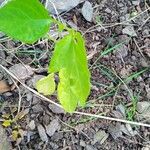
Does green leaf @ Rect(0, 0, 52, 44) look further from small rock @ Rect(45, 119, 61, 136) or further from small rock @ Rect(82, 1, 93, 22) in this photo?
small rock @ Rect(82, 1, 93, 22)

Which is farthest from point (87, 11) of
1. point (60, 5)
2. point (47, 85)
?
point (47, 85)

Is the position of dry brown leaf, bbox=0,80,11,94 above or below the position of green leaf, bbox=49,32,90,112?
below

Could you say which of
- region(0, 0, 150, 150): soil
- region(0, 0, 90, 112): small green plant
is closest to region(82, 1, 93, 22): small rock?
region(0, 0, 150, 150): soil

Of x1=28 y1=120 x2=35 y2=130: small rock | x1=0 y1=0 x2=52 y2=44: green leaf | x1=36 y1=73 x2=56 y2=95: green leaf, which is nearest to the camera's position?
x1=0 y1=0 x2=52 y2=44: green leaf

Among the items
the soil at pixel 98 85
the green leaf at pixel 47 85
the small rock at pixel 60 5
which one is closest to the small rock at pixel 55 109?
the soil at pixel 98 85

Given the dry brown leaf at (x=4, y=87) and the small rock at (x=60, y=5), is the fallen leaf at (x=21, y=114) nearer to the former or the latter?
the dry brown leaf at (x=4, y=87)

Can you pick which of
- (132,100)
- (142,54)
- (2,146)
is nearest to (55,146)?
(2,146)
